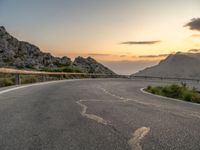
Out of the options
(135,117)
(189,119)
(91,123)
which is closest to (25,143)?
(91,123)

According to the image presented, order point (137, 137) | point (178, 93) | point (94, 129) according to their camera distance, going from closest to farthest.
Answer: point (137, 137)
point (94, 129)
point (178, 93)

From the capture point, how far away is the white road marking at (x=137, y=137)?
567 centimetres

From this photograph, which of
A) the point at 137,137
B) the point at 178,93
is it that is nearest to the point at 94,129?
the point at 137,137

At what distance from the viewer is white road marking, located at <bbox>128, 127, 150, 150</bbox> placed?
5.67 metres

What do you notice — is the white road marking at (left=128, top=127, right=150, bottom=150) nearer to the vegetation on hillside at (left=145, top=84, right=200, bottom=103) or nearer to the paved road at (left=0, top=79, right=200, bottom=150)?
the paved road at (left=0, top=79, right=200, bottom=150)

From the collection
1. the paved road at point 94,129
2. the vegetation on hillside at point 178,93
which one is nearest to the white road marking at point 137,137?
the paved road at point 94,129

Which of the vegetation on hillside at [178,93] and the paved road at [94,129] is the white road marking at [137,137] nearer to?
the paved road at [94,129]

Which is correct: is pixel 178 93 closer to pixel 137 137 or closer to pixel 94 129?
pixel 94 129

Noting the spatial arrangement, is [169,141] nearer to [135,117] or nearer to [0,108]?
[135,117]

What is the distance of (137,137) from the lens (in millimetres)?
6320

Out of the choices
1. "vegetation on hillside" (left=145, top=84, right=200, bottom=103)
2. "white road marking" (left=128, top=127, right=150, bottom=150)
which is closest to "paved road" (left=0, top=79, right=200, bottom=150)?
"white road marking" (left=128, top=127, right=150, bottom=150)

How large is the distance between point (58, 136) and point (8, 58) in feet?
476

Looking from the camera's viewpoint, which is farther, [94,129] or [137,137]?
[94,129]

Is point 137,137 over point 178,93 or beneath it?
over
